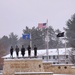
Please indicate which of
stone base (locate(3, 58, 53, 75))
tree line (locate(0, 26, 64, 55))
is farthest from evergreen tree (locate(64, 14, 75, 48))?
stone base (locate(3, 58, 53, 75))

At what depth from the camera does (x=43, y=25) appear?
139 ft

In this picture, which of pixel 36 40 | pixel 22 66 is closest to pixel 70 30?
pixel 36 40

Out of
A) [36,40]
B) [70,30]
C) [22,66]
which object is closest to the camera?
[22,66]

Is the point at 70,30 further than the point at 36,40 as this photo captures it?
No

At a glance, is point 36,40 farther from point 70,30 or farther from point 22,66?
point 22,66

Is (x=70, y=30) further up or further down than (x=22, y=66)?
further up

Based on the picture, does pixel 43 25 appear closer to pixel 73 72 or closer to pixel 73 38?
pixel 73 72

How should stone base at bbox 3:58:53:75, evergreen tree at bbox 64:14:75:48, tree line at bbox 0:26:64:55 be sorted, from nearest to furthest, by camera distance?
stone base at bbox 3:58:53:75 < evergreen tree at bbox 64:14:75:48 < tree line at bbox 0:26:64:55

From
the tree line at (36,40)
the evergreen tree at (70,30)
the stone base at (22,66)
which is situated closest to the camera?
the stone base at (22,66)

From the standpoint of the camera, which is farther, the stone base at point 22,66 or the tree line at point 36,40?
the tree line at point 36,40

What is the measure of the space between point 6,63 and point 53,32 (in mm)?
83141

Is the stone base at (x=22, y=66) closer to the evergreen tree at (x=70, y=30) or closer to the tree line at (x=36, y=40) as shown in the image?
the evergreen tree at (x=70, y=30)

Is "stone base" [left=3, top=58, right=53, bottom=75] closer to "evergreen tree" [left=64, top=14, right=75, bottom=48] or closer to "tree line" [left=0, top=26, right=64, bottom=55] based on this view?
"evergreen tree" [left=64, top=14, right=75, bottom=48]

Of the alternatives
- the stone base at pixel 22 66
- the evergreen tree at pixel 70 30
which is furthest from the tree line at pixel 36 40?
the stone base at pixel 22 66
